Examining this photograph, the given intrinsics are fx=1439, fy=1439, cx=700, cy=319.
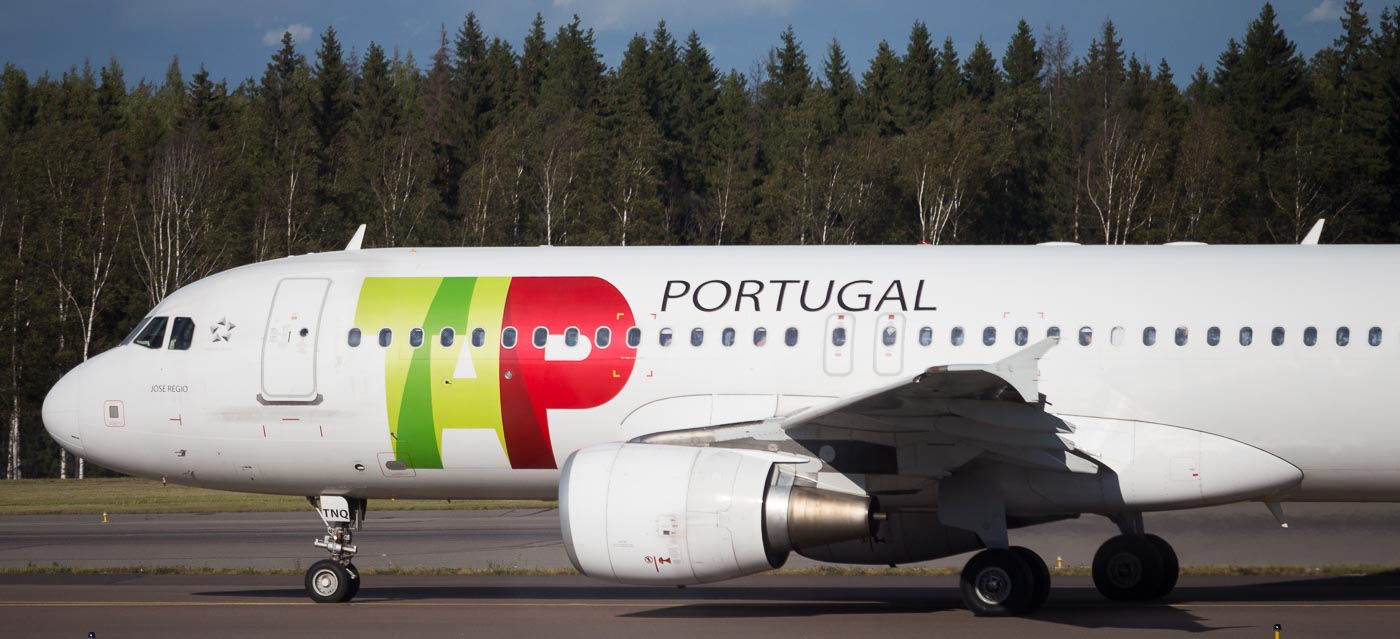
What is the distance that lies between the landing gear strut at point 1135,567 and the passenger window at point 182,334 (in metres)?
9.64

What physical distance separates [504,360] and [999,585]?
16.9ft

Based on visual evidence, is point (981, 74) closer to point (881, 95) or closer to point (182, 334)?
point (881, 95)

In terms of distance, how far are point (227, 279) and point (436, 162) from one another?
1773 inches

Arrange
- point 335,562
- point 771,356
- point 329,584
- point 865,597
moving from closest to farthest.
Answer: point 771,356 → point 329,584 → point 335,562 → point 865,597

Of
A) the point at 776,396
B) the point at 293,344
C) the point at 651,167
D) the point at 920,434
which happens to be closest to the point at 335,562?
the point at 293,344

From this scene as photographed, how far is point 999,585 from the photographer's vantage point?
13.1 meters

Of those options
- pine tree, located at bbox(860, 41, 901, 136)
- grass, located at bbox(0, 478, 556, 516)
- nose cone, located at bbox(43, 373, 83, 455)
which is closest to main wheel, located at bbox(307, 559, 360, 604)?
nose cone, located at bbox(43, 373, 83, 455)

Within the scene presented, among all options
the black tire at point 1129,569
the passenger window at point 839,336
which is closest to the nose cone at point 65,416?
the passenger window at point 839,336

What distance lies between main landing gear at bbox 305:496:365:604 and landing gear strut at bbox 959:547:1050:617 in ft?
20.1

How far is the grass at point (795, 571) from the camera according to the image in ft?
56.1

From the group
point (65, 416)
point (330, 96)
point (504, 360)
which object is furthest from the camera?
point (330, 96)

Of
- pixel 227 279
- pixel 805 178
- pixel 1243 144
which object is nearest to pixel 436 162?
pixel 805 178

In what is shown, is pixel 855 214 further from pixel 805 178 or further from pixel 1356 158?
pixel 1356 158

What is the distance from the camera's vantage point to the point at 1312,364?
13.2m
